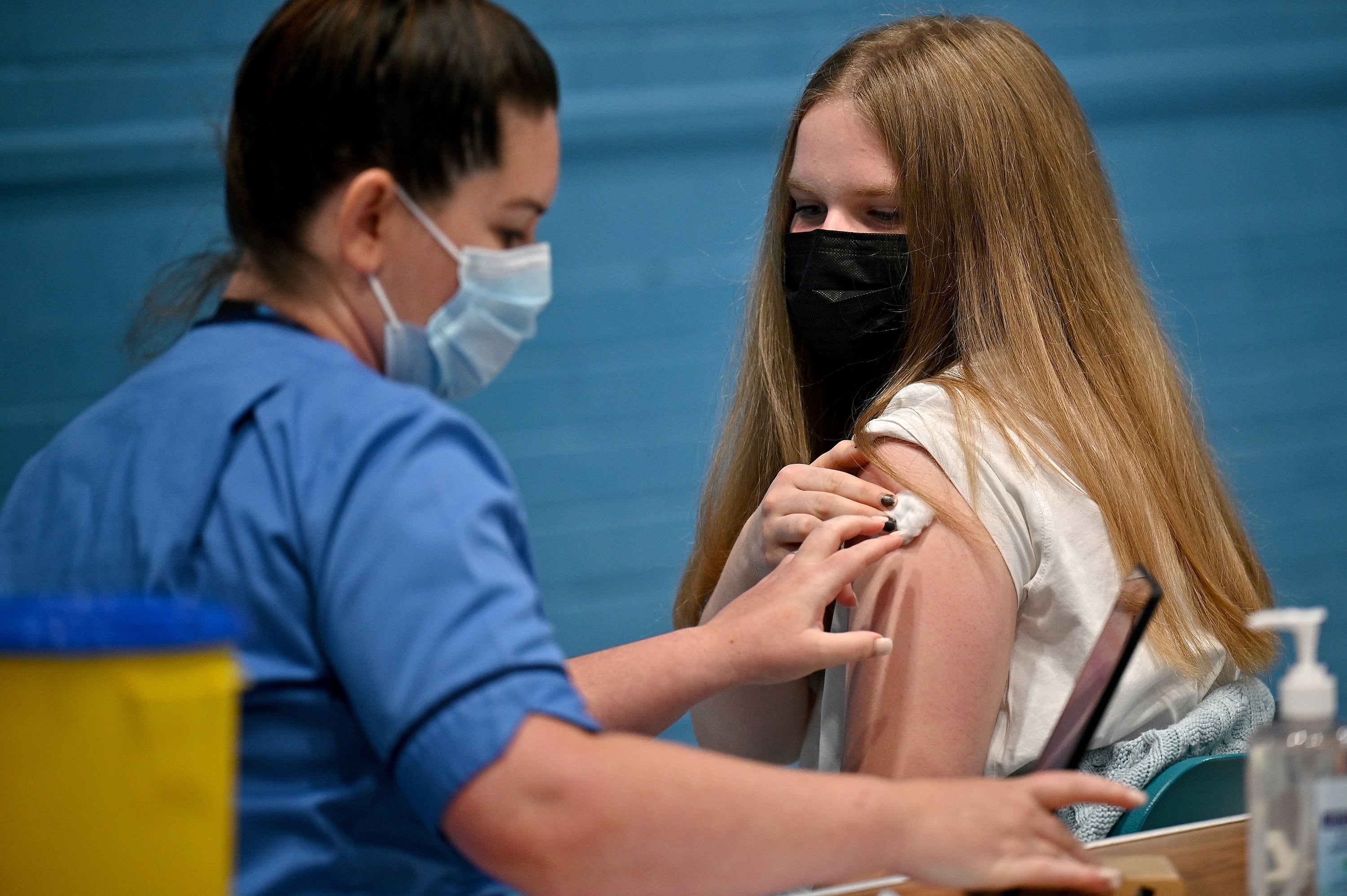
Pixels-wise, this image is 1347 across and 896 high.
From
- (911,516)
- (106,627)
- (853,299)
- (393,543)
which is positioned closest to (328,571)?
(393,543)

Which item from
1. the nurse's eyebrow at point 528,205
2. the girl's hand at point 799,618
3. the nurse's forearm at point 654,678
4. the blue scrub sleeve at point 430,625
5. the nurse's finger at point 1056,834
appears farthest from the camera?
the nurse's forearm at point 654,678

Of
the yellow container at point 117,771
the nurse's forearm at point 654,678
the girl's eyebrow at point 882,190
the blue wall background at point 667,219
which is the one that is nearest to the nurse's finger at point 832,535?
the nurse's forearm at point 654,678

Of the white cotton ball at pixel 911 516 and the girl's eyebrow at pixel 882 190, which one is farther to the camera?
the girl's eyebrow at pixel 882 190

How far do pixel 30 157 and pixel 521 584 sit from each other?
281 cm

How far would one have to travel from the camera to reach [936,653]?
3.98ft

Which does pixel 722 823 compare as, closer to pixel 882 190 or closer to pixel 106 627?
pixel 106 627

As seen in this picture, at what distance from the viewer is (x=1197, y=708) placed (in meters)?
1.31

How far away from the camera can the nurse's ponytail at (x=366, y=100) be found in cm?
83

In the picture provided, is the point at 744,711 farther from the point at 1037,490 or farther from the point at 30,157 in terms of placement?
the point at 30,157

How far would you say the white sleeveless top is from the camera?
1256 millimetres

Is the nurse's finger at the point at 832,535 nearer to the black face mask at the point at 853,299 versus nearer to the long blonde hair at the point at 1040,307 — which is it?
the long blonde hair at the point at 1040,307

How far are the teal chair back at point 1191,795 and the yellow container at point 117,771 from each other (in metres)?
0.85

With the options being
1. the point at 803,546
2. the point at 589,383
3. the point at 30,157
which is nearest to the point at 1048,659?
the point at 803,546

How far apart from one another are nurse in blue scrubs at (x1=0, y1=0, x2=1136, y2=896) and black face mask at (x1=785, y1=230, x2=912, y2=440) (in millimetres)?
611
